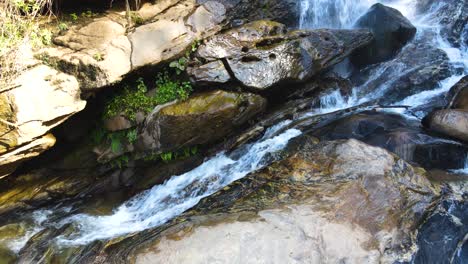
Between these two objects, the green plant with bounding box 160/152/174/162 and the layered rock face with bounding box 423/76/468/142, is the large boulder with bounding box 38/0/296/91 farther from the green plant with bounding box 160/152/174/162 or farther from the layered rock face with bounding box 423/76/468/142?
the layered rock face with bounding box 423/76/468/142

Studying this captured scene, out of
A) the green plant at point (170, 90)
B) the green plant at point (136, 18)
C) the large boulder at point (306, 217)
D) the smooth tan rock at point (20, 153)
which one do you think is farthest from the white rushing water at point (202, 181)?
the green plant at point (136, 18)

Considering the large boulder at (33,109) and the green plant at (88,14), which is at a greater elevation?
the green plant at (88,14)

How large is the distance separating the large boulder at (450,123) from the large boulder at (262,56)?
2.25 meters

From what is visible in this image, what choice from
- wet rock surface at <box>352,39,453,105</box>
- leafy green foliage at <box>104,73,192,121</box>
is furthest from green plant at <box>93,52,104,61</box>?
wet rock surface at <box>352,39,453,105</box>

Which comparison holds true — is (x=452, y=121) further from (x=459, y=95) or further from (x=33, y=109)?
(x=33, y=109)

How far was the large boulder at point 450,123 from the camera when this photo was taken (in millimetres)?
6406

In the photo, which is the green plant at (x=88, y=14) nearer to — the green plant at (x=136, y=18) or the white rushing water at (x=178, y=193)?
the green plant at (x=136, y=18)

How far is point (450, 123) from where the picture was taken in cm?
654

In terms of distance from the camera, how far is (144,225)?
596cm

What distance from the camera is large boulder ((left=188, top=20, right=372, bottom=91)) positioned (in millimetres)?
6832

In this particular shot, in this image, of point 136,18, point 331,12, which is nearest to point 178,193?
point 136,18

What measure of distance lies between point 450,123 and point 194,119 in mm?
4453

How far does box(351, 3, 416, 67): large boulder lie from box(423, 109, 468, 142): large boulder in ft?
9.61

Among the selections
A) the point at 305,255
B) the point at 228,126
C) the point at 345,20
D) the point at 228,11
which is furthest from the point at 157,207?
the point at 345,20
